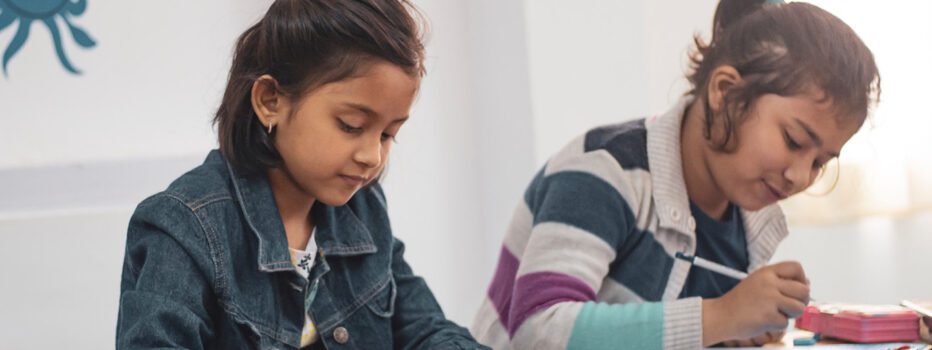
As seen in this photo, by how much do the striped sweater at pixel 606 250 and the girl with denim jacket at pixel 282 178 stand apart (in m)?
0.20

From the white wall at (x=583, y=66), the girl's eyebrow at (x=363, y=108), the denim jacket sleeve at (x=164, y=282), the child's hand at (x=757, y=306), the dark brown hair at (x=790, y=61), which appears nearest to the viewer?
the denim jacket sleeve at (x=164, y=282)

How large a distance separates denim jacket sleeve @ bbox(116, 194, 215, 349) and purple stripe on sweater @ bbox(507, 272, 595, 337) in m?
0.34

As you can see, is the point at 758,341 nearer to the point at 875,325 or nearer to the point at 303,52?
the point at 875,325

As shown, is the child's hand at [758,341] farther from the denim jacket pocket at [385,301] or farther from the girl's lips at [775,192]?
the denim jacket pocket at [385,301]

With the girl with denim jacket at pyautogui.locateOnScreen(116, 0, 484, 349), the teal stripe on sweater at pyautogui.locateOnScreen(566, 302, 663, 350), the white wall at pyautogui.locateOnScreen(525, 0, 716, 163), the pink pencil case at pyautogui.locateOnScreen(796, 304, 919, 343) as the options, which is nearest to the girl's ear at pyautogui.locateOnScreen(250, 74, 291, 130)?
the girl with denim jacket at pyautogui.locateOnScreen(116, 0, 484, 349)

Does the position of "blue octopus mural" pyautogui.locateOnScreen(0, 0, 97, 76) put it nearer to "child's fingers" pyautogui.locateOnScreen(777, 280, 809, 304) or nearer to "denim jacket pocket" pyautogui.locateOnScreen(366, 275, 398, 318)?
"denim jacket pocket" pyautogui.locateOnScreen(366, 275, 398, 318)

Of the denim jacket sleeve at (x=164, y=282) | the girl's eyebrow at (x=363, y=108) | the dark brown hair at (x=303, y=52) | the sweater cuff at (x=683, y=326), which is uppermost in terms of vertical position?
the dark brown hair at (x=303, y=52)

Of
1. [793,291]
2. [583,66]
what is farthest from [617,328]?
[583,66]

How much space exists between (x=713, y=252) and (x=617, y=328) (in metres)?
0.25

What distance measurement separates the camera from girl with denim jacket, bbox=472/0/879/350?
3.61 feet

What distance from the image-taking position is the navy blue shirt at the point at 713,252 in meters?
1.29

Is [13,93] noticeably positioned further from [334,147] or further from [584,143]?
[584,143]

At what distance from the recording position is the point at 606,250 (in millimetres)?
1168

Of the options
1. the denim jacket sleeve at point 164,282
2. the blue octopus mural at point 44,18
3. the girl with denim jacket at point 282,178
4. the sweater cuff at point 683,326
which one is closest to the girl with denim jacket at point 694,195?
the sweater cuff at point 683,326
